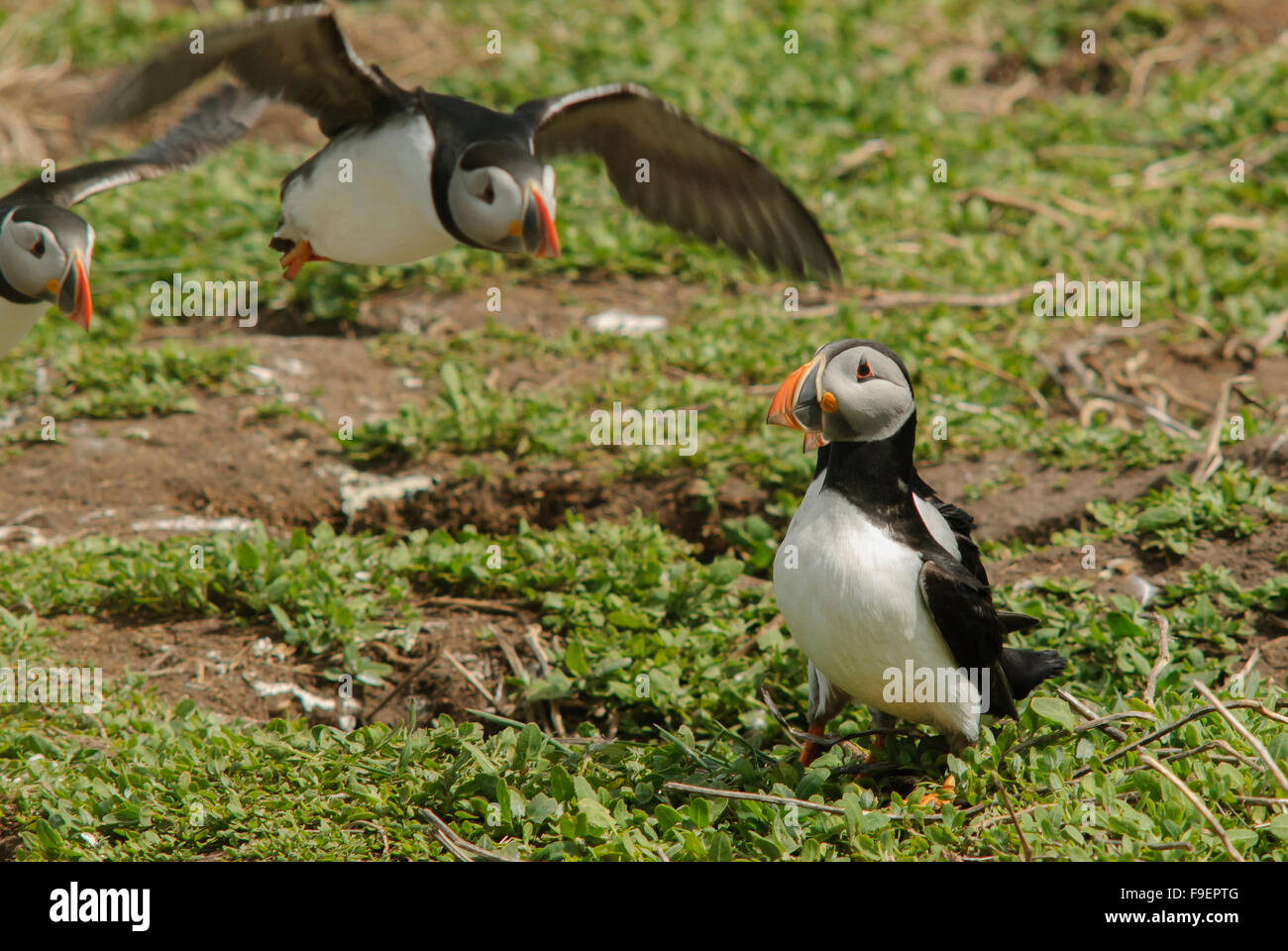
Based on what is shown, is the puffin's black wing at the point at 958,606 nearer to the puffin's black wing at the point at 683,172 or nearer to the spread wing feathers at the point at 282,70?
the puffin's black wing at the point at 683,172

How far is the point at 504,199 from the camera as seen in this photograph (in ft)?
12.0

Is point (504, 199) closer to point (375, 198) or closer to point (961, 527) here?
point (375, 198)

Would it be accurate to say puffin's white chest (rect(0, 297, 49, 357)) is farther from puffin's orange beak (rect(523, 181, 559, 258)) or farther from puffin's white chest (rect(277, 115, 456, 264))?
puffin's orange beak (rect(523, 181, 559, 258))

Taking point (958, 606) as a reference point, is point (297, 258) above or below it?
above

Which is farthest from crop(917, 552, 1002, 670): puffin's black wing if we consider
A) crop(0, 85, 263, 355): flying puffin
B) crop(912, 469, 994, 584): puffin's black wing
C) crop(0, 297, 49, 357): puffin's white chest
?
crop(0, 297, 49, 357): puffin's white chest

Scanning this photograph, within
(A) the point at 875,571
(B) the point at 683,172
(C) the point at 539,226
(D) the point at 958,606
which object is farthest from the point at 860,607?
(B) the point at 683,172

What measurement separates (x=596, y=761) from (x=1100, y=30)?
23.0 feet

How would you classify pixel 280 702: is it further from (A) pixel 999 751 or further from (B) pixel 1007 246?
(B) pixel 1007 246

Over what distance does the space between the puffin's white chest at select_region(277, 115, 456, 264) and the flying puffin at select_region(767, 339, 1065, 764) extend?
4.72 feet

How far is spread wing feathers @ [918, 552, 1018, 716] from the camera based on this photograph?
3111mm

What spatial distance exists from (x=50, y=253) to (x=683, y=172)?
212cm

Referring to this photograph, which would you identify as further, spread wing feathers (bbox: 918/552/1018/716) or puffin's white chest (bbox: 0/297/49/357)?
puffin's white chest (bbox: 0/297/49/357)

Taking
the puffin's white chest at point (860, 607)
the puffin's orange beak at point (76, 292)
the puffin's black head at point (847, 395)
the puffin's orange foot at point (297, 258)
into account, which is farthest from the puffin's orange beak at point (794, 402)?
the puffin's orange beak at point (76, 292)
